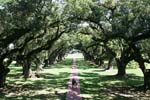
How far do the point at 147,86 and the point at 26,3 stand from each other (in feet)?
48.8

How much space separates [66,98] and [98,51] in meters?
62.8

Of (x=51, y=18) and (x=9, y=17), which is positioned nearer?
(x=9, y=17)

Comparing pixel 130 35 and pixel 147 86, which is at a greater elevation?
pixel 130 35

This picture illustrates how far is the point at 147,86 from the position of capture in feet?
110

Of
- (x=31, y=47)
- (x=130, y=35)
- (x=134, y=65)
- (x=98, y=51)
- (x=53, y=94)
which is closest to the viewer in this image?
(x=53, y=94)

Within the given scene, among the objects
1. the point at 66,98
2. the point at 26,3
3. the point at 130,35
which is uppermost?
the point at 26,3

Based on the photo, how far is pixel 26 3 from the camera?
2700 centimetres

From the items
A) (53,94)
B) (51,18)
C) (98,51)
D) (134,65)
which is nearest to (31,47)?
(51,18)

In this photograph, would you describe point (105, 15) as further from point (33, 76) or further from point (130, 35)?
point (33, 76)

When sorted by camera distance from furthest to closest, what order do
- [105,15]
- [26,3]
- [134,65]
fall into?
[134,65]
[105,15]
[26,3]

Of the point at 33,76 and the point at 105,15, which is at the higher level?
the point at 105,15

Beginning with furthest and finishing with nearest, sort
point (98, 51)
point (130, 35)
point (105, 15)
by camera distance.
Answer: point (98, 51)
point (105, 15)
point (130, 35)

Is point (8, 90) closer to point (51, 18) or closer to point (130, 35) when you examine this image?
point (51, 18)

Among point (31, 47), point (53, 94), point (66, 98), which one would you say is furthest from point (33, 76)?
point (66, 98)
